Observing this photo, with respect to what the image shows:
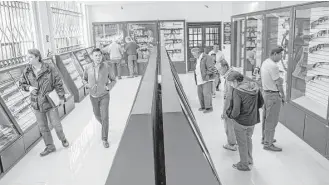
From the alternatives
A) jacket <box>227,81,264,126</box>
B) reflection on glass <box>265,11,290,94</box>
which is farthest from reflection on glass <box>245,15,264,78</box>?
jacket <box>227,81,264,126</box>

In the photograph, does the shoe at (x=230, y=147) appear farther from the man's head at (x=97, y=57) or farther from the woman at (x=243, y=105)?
the man's head at (x=97, y=57)

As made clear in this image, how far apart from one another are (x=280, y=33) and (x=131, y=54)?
674cm

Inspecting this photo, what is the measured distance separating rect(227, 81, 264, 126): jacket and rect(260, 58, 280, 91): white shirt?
0.79 m

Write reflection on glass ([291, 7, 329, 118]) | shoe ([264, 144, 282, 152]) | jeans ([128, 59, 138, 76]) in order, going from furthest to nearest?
jeans ([128, 59, 138, 76]) → reflection on glass ([291, 7, 329, 118]) → shoe ([264, 144, 282, 152])

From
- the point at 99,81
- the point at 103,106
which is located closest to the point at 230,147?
the point at 103,106

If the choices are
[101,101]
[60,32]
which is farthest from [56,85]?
[60,32]

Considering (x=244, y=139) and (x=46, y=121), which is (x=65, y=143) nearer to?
→ (x=46, y=121)

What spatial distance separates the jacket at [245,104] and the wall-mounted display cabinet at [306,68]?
144 cm

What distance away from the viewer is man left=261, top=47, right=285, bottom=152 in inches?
170

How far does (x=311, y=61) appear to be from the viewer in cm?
525

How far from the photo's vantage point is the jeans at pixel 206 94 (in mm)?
6647

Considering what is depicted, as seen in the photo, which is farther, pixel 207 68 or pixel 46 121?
pixel 207 68

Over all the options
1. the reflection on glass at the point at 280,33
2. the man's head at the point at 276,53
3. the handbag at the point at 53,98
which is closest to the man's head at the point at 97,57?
the handbag at the point at 53,98

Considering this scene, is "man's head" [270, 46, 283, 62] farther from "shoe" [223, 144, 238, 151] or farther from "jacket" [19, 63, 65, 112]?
"jacket" [19, 63, 65, 112]
